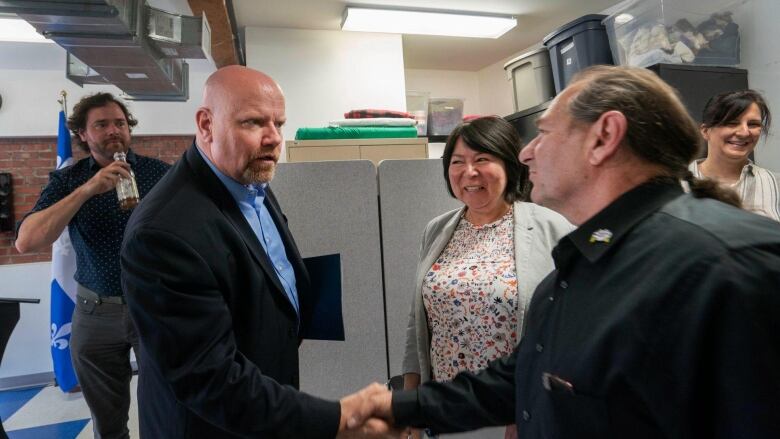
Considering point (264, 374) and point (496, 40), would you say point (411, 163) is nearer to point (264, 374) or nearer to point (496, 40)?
point (264, 374)

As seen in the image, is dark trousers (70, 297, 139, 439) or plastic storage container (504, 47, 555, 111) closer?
dark trousers (70, 297, 139, 439)

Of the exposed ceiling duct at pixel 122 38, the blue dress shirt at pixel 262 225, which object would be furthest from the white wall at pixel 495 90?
the blue dress shirt at pixel 262 225

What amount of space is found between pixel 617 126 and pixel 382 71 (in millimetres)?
3590

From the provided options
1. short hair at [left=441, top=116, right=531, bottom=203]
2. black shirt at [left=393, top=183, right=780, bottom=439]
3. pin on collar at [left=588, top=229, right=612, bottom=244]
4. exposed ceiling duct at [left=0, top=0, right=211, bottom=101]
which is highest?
exposed ceiling duct at [left=0, top=0, right=211, bottom=101]

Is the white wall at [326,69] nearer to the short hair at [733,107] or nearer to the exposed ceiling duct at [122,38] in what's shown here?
the exposed ceiling duct at [122,38]

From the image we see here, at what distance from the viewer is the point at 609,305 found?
717mm

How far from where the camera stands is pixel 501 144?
64.6 inches

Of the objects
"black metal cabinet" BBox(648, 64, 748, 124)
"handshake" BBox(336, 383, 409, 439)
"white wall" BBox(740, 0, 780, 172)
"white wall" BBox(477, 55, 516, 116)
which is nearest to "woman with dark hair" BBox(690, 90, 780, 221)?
"black metal cabinet" BBox(648, 64, 748, 124)

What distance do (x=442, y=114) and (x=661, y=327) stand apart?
3.72 m

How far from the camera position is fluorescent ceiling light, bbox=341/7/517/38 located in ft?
12.0

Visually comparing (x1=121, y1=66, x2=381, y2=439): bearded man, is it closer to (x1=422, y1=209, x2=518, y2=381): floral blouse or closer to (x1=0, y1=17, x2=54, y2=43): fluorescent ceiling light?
(x1=422, y1=209, x2=518, y2=381): floral blouse

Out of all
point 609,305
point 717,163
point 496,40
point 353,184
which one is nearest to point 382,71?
point 496,40

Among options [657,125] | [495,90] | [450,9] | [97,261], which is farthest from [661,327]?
[495,90]

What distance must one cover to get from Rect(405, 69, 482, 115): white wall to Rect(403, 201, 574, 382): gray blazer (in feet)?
12.4
